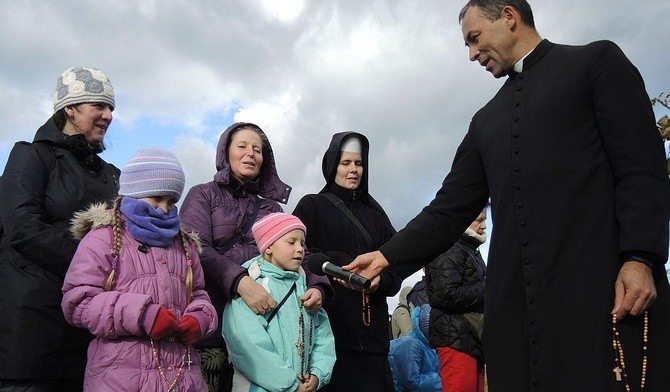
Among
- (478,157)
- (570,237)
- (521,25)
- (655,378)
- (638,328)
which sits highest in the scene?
(521,25)

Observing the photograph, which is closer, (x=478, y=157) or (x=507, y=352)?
(x=507, y=352)

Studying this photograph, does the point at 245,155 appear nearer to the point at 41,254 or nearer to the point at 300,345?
the point at 300,345

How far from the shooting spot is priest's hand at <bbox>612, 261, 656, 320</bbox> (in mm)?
2670

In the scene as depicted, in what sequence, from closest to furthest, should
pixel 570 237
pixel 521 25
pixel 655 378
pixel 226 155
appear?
pixel 655 378 → pixel 570 237 → pixel 521 25 → pixel 226 155

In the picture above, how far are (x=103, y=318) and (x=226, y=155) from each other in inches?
80.8

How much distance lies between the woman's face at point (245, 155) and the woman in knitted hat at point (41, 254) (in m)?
1.06

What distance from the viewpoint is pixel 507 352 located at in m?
3.05

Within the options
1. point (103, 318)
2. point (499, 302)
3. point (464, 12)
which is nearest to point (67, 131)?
point (103, 318)

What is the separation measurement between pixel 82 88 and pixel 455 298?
12.1 ft

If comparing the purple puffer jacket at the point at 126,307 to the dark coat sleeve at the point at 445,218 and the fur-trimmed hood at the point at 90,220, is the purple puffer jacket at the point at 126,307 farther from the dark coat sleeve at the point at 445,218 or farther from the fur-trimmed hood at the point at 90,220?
the dark coat sleeve at the point at 445,218

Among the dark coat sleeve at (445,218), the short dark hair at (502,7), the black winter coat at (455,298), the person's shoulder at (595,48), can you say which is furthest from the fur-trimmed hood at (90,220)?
the black winter coat at (455,298)

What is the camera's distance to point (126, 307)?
12.1 feet

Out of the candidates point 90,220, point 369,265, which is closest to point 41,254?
point 90,220

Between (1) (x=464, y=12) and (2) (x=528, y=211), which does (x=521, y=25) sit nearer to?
(1) (x=464, y=12)
